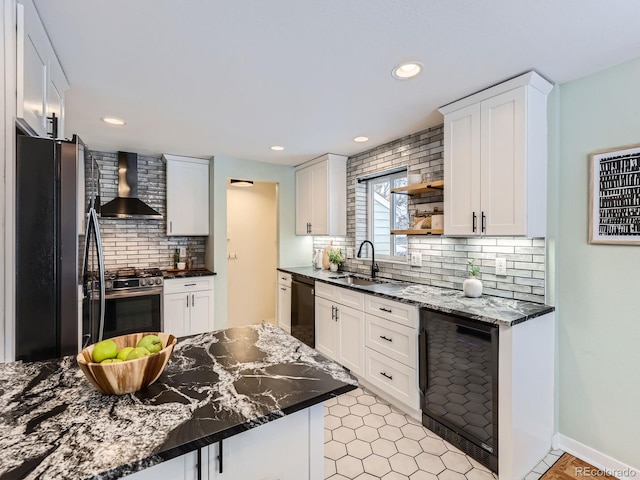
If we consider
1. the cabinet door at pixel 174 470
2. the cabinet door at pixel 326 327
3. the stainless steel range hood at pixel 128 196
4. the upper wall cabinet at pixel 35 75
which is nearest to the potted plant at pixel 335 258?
the cabinet door at pixel 326 327

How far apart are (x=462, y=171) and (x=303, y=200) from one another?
8.07ft

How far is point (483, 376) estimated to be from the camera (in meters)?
1.88

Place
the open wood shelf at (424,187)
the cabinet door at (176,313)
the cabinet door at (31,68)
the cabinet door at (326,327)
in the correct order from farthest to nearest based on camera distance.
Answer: the cabinet door at (176,313) → the cabinet door at (326,327) → the open wood shelf at (424,187) → the cabinet door at (31,68)

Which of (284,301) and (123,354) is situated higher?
(123,354)

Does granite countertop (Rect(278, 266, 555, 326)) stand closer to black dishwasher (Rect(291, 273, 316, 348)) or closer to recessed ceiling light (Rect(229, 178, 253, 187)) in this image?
black dishwasher (Rect(291, 273, 316, 348))

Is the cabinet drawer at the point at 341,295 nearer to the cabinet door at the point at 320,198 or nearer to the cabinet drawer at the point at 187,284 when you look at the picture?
the cabinet door at the point at 320,198

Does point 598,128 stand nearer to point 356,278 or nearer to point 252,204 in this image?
point 356,278

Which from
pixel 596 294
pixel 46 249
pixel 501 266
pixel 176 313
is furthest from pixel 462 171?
pixel 176 313

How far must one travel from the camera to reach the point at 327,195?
3.92 meters

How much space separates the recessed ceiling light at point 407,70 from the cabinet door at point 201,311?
10.5 feet

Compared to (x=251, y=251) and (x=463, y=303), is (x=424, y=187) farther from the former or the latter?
(x=251, y=251)

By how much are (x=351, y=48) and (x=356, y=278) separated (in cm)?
246

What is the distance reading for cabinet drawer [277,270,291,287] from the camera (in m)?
4.11

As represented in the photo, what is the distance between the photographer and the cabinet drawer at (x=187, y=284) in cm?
369
